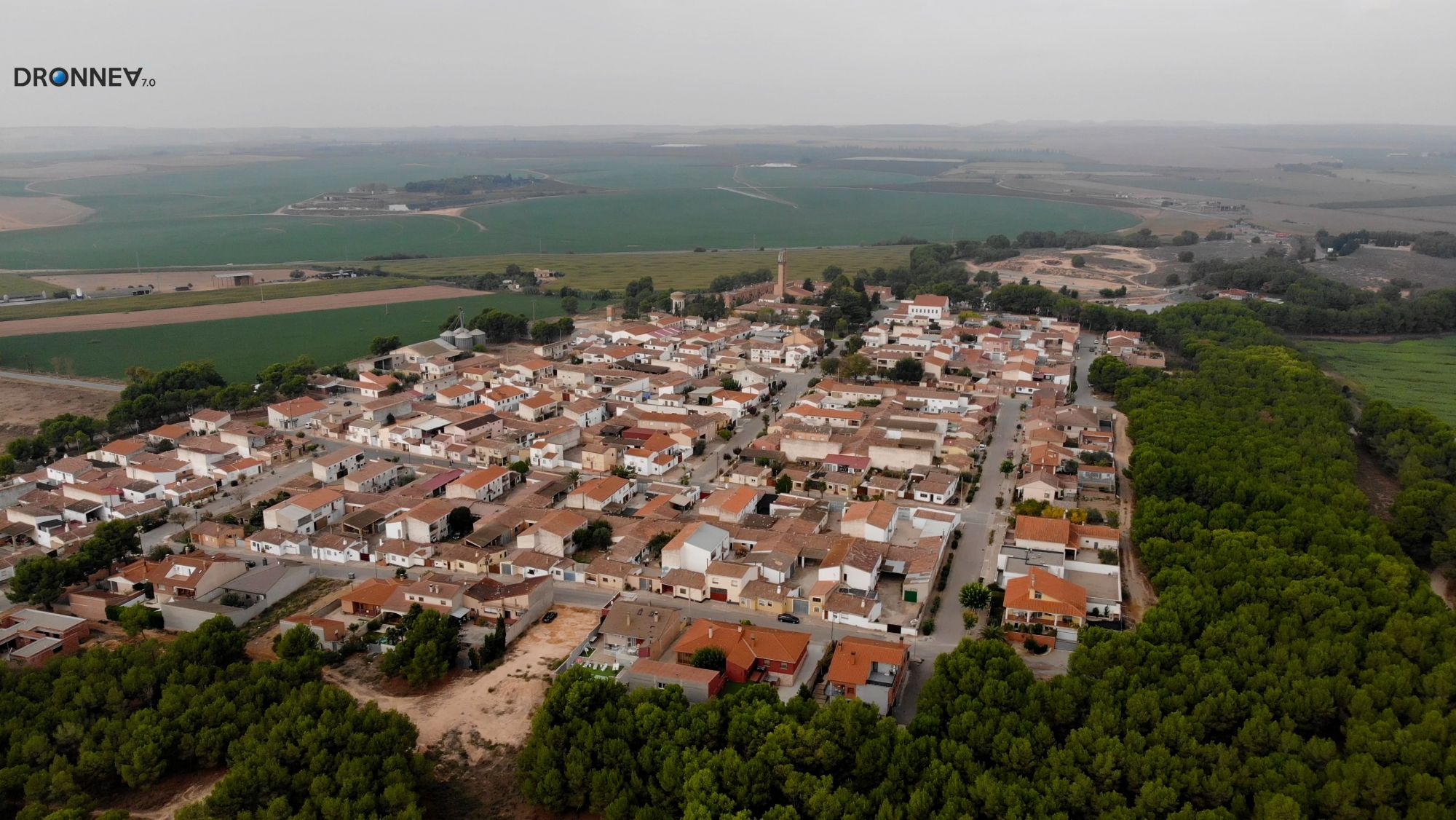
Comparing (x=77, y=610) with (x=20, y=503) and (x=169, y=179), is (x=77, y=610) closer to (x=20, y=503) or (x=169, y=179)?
(x=20, y=503)

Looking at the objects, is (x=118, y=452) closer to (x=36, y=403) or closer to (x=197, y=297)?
(x=36, y=403)

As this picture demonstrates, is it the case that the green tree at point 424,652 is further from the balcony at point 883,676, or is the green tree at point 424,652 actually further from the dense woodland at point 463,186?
the dense woodland at point 463,186

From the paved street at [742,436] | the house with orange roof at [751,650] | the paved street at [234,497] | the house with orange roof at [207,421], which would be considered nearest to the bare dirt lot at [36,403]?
the house with orange roof at [207,421]

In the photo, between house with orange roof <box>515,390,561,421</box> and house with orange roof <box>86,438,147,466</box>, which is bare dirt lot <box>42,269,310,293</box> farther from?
house with orange roof <box>515,390,561,421</box>

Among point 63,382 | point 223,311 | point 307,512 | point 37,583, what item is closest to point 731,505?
point 307,512

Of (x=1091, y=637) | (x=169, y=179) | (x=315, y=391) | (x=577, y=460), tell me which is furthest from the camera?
(x=169, y=179)

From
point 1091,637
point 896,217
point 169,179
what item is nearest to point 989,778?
point 1091,637

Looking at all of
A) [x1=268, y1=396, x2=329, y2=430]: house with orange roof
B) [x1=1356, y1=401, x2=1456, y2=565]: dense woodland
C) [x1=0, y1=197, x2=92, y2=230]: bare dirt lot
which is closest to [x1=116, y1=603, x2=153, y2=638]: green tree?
[x1=268, y1=396, x2=329, y2=430]: house with orange roof
